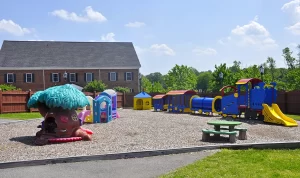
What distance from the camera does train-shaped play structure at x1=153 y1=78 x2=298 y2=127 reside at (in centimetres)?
1762

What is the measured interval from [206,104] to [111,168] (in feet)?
57.7

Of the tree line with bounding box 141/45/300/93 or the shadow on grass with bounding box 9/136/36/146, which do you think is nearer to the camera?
the shadow on grass with bounding box 9/136/36/146

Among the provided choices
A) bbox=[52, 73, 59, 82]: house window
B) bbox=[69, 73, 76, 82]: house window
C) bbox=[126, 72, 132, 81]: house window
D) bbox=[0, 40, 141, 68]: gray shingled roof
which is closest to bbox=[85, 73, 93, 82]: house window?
bbox=[0, 40, 141, 68]: gray shingled roof

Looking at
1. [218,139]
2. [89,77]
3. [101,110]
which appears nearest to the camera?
[218,139]

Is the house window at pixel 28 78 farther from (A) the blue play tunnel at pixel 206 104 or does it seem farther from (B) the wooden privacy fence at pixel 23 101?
(A) the blue play tunnel at pixel 206 104

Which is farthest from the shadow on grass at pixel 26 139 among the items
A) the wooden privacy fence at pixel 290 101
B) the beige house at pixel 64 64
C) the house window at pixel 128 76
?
the house window at pixel 128 76

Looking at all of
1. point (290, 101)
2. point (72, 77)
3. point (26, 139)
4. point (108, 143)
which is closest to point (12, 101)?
point (26, 139)

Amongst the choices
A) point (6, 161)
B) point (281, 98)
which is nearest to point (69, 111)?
point (6, 161)

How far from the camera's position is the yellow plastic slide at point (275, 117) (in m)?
16.3

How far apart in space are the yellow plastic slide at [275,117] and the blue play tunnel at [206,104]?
16.8 ft

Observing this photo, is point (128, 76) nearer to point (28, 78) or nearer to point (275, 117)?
point (28, 78)

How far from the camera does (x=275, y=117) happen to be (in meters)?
17.0

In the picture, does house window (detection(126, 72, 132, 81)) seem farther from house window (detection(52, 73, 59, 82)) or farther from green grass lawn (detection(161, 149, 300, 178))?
green grass lawn (detection(161, 149, 300, 178))

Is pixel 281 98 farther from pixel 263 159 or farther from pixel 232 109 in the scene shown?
pixel 263 159
